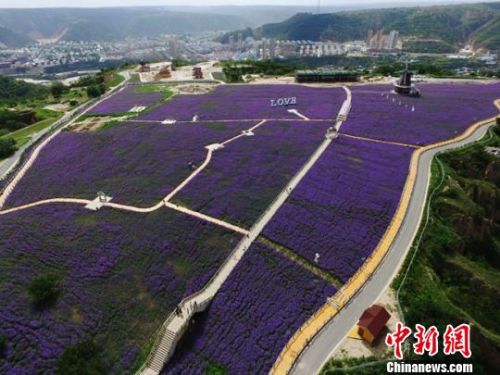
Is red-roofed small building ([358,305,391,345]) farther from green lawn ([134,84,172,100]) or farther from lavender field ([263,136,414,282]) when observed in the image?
green lawn ([134,84,172,100])

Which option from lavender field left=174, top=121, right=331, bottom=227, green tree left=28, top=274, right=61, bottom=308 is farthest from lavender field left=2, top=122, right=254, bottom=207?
green tree left=28, top=274, right=61, bottom=308

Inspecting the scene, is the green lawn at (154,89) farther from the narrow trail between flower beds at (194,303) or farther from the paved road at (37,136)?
the narrow trail between flower beds at (194,303)

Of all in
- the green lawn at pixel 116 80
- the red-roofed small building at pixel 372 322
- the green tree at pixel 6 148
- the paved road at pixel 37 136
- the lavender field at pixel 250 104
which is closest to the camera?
the red-roofed small building at pixel 372 322

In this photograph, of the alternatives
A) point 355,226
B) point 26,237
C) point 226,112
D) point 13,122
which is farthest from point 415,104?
point 13,122

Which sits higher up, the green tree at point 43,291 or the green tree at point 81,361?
the green tree at point 43,291

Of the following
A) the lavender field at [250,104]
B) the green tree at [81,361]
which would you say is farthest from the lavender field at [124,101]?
the green tree at [81,361]

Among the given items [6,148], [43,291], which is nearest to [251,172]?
[43,291]

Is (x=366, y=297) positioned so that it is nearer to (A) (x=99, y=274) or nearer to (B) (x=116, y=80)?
(A) (x=99, y=274)
